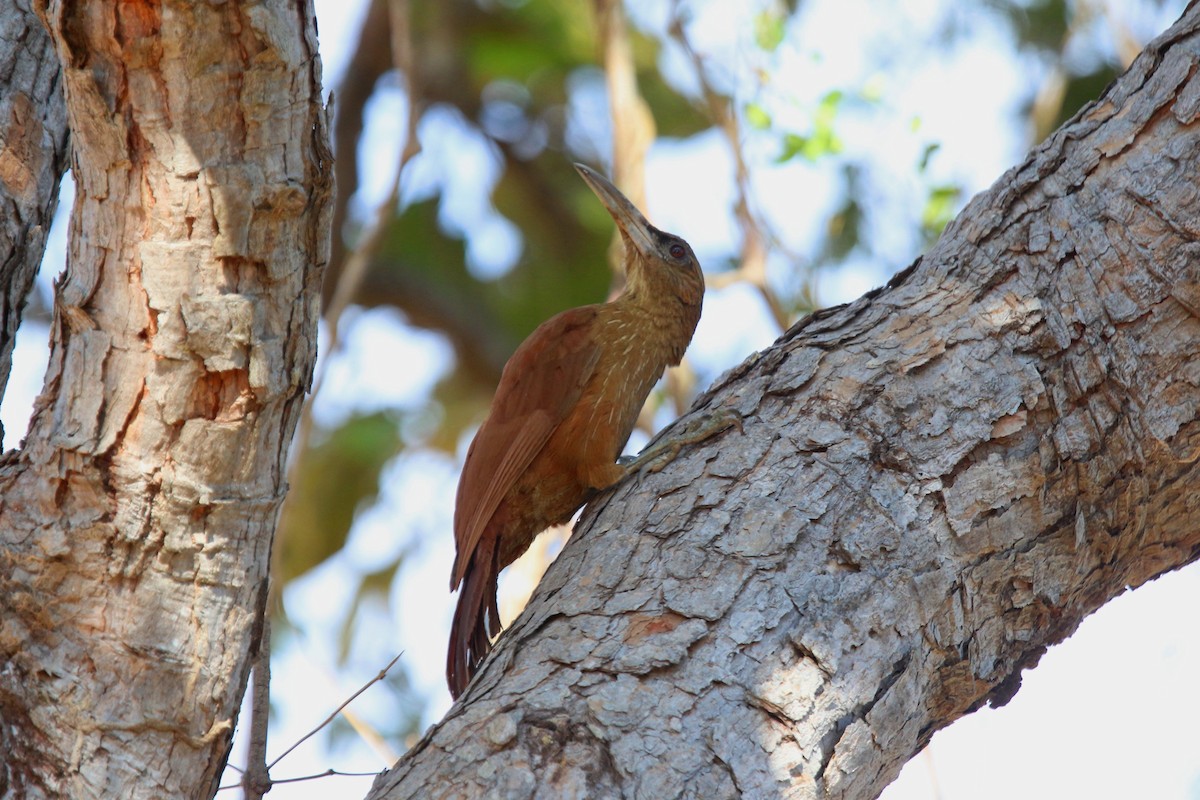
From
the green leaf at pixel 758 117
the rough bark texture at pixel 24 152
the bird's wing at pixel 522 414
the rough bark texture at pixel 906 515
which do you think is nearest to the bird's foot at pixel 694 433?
the rough bark texture at pixel 906 515

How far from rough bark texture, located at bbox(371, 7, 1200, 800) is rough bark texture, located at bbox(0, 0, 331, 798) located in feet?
1.34

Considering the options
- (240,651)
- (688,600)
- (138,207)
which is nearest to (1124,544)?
(688,600)

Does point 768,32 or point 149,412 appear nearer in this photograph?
point 149,412

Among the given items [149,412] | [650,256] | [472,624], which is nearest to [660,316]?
[650,256]

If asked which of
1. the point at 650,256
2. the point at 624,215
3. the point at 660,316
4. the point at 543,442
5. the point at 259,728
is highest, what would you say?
the point at 624,215

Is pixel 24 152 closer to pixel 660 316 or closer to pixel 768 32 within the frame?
pixel 660 316

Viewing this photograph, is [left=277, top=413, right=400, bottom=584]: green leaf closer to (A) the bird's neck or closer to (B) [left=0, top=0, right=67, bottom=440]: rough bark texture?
(A) the bird's neck

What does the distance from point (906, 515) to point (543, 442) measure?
3.85 ft

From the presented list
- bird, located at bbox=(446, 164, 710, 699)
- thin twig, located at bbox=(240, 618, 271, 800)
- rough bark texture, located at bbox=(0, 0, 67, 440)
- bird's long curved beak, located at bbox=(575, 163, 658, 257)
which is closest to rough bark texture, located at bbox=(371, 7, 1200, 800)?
thin twig, located at bbox=(240, 618, 271, 800)

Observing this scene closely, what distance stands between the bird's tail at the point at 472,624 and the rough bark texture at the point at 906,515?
548 mm

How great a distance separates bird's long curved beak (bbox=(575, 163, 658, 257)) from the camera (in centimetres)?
A: 366

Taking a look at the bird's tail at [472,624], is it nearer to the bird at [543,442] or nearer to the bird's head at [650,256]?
the bird at [543,442]

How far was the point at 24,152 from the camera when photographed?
7.57ft

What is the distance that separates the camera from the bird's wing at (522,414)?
9.21 ft
